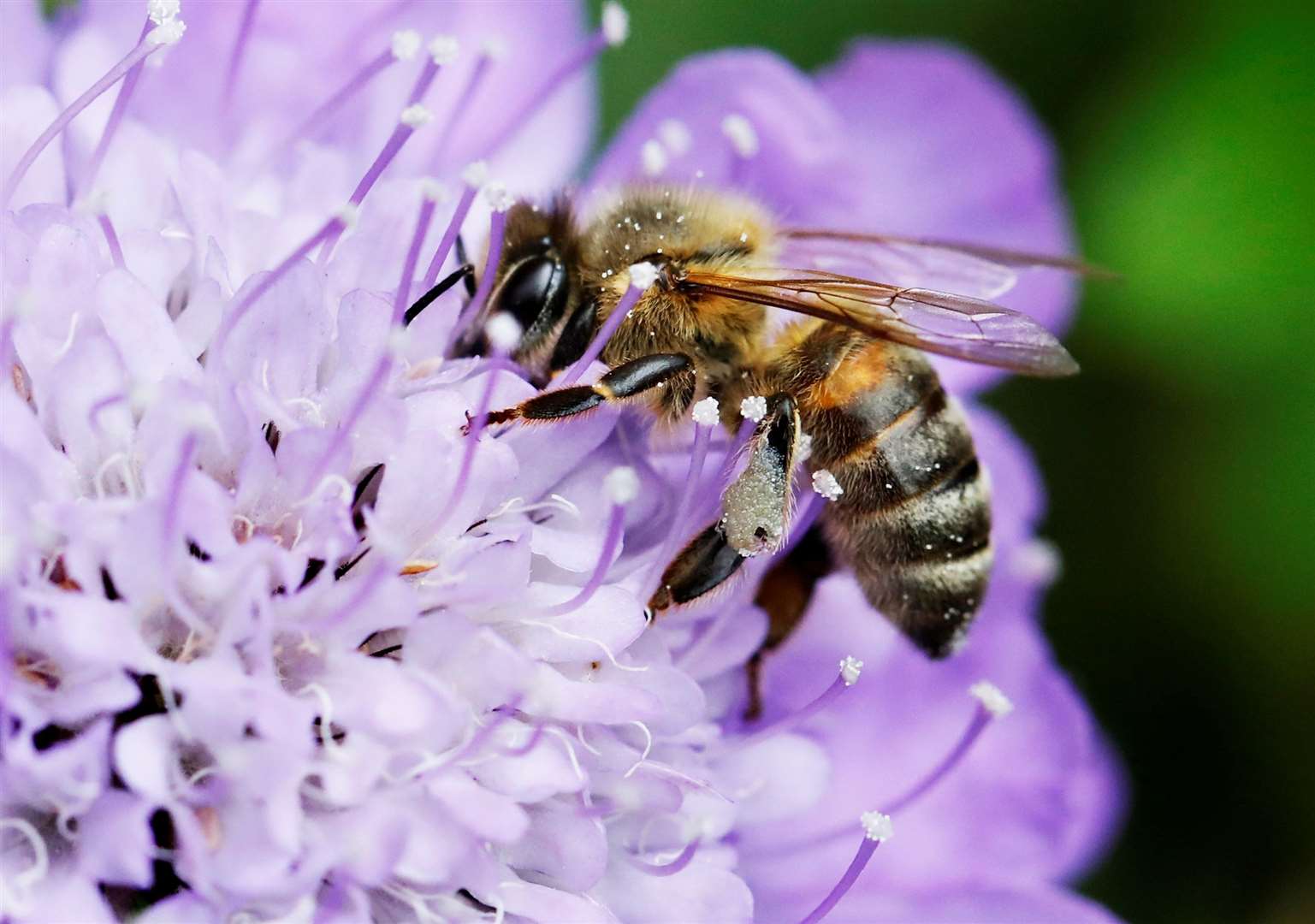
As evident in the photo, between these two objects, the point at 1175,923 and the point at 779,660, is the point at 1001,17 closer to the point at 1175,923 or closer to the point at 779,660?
the point at 779,660

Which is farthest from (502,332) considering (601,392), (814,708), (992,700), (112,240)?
(992,700)

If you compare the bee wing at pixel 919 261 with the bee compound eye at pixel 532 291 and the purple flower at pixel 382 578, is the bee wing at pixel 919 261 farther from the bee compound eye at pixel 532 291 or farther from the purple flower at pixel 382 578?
the bee compound eye at pixel 532 291

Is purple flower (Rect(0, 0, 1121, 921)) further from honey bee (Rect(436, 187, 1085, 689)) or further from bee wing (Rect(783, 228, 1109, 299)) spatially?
bee wing (Rect(783, 228, 1109, 299))

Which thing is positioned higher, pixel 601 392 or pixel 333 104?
pixel 333 104

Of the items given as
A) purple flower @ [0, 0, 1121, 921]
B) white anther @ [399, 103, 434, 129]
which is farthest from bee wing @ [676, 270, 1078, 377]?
white anther @ [399, 103, 434, 129]

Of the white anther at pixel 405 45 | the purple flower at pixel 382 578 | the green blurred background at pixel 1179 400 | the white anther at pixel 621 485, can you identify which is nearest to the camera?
the purple flower at pixel 382 578

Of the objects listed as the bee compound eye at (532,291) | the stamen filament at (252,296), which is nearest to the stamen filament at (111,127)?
the stamen filament at (252,296)

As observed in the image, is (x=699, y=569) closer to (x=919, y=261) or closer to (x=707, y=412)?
(x=707, y=412)
